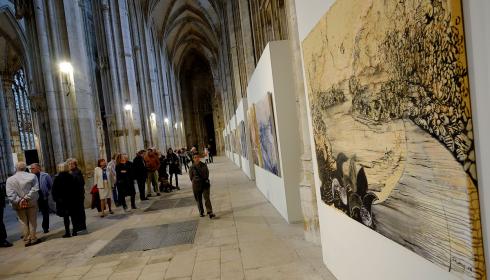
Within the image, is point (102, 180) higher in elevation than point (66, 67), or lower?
lower

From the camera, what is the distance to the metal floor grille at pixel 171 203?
426 inches

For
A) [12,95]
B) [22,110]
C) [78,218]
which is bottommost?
[78,218]

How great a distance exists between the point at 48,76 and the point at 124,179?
4.57 m

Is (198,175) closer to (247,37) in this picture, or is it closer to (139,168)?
(139,168)

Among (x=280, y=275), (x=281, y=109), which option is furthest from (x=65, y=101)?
(x=280, y=275)

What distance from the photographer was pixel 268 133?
757 centimetres

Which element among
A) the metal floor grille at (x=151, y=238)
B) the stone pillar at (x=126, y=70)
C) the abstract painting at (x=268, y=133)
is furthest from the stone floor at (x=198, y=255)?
the stone pillar at (x=126, y=70)

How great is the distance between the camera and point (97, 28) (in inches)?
791

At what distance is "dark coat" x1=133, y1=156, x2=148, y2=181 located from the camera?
1175 cm

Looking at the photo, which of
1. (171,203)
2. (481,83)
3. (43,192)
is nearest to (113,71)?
(171,203)

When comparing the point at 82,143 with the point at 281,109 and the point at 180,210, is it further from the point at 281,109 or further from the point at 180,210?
the point at 281,109

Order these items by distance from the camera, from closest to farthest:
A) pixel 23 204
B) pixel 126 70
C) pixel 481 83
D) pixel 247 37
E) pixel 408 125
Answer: pixel 481 83, pixel 408 125, pixel 23 204, pixel 247 37, pixel 126 70

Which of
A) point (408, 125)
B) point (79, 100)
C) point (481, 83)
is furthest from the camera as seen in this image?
point (79, 100)

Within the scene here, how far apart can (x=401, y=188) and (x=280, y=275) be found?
2850 mm
